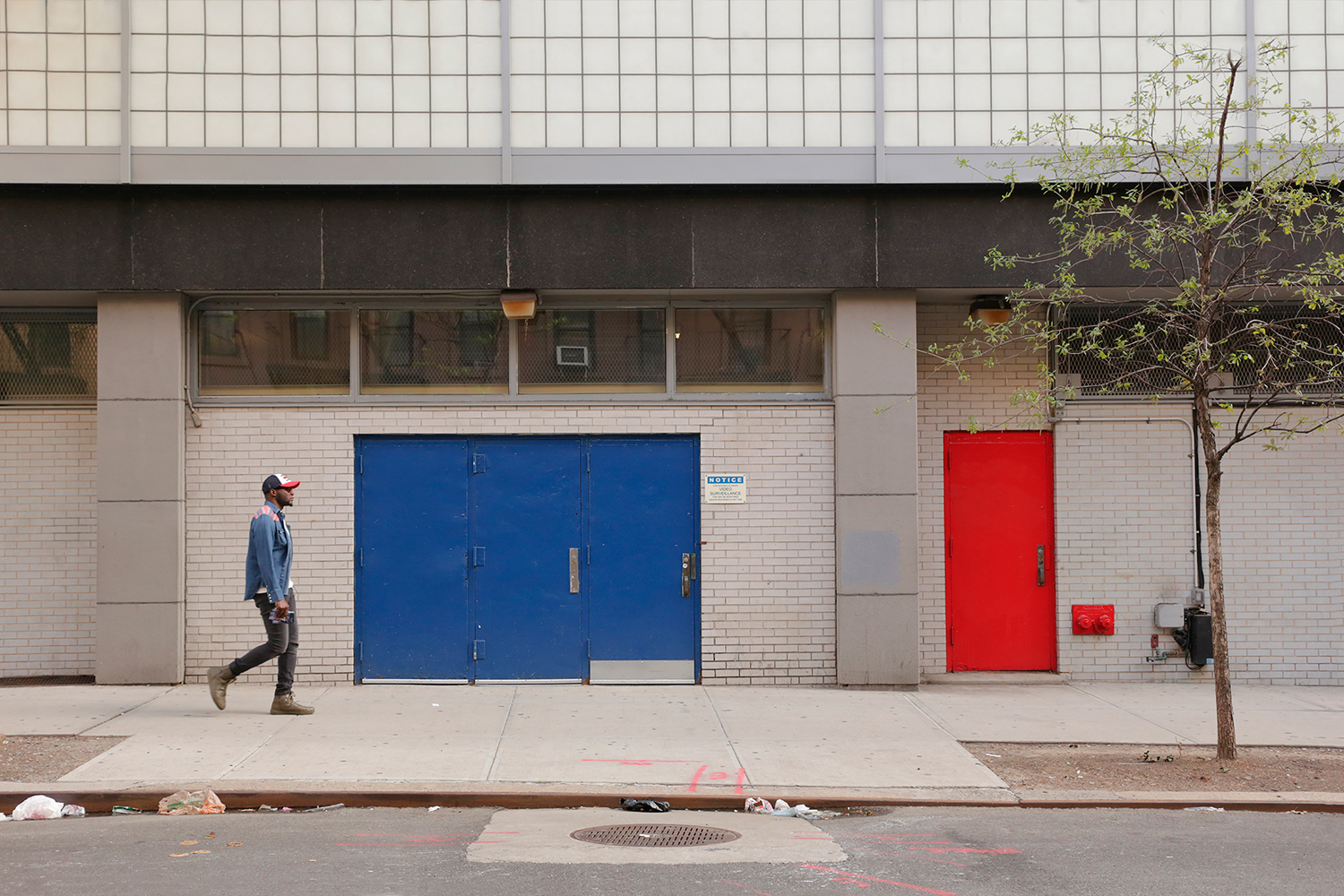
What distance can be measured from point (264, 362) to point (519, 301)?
2.50m

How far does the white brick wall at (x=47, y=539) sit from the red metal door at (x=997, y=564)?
327 inches

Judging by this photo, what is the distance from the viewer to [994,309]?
34.8 ft

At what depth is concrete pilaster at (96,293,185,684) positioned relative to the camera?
981 centimetres

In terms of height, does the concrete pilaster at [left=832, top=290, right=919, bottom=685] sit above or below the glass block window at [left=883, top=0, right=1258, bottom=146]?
below

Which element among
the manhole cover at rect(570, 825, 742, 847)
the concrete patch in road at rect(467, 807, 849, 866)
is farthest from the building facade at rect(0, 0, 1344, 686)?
the manhole cover at rect(570, 825, 742, 847)

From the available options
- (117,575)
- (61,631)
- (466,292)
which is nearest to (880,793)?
(466,292)

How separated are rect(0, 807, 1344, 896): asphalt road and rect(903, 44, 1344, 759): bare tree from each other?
2882 mm

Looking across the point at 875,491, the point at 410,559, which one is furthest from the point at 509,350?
the point at 875,491

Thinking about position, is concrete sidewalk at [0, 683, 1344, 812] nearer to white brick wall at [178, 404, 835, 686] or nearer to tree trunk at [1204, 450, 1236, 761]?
white brick wall at [178, 404, 835, 686]

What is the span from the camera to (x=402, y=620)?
10125 millimetres

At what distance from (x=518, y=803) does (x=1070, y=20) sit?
27.8ft

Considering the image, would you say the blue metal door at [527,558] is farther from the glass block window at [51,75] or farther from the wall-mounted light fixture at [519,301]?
the glass block window at [51,75]

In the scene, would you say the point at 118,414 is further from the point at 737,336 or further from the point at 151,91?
the point at 737,336

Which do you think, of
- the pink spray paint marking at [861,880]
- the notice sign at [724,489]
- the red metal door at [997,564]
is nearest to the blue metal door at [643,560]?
the notice sign at [724,489]
